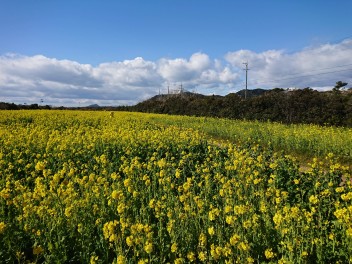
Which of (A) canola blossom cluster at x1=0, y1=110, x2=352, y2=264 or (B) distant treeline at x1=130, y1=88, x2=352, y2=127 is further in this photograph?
(B) distant treeline at x1=130, y1=88, x2=352, y2=127

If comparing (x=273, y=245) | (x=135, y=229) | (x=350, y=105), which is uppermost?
(x=350, y=105)

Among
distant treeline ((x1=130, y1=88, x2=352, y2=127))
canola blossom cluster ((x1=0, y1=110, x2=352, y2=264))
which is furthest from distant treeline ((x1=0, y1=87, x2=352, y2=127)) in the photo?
canola blossom cluster ((x1=0, y1=110, x2=352, y2=264))

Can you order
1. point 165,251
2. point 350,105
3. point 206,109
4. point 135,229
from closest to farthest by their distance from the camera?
1. point 135,229
2. point 165,251
3. point 350,105
4. point 206,109

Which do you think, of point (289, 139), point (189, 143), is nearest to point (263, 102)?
point (289, 139)

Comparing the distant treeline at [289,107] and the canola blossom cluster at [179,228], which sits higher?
the distant treeline at [289,107]

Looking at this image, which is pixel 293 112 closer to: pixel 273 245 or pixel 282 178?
pixel 282 178

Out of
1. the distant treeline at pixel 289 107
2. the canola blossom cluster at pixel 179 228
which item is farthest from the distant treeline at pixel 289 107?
the canola blossom cluster at pixel 179 228

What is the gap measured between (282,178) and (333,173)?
3.66 ft

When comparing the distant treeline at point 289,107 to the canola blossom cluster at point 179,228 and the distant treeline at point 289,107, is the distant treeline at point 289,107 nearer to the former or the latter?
the distant treeline at point 289,107

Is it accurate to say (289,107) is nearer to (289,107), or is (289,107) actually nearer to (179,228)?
(289,107)

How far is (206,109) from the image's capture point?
4072 centimetres

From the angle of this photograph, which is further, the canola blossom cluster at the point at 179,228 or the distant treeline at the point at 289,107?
the distant treeline at the point at 289,107

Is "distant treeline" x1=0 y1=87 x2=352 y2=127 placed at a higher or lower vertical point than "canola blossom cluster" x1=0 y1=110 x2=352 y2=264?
higher

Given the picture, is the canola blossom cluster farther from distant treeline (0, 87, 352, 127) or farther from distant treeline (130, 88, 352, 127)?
distant treeline (130, 88, 352, 127)
